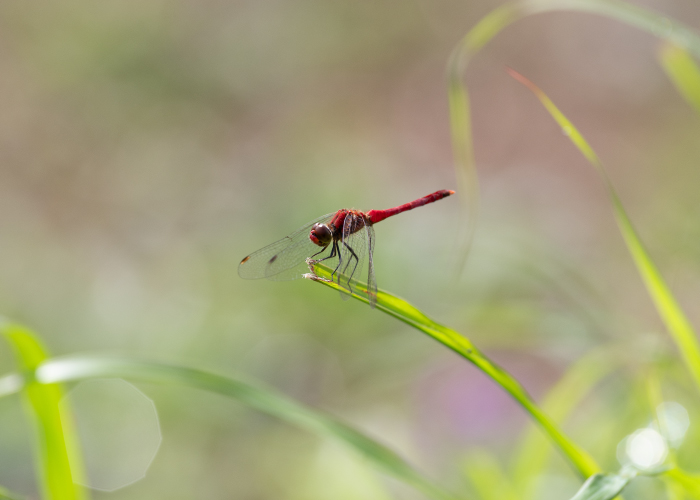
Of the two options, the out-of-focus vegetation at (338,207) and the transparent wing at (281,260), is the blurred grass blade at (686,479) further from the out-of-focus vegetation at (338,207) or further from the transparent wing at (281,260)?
the transparent wing at (281,260)

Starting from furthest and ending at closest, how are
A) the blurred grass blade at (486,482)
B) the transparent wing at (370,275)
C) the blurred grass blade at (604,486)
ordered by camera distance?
the blurred grass blade at (486,482) → the transparent wing at (370,275) → the blurred grass blade at (604,486)

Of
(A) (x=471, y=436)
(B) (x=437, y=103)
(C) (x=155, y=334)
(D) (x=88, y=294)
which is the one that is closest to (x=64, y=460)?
(A) (x=471, y=436)

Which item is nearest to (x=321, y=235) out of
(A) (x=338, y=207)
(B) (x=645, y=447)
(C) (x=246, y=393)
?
(C) (x=246, y=393)

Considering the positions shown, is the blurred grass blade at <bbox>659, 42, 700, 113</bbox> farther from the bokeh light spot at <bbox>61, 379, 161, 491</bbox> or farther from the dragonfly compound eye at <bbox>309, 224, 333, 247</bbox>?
the bokeh light spot at <bbox>61, 379, 161, 491</bbox>

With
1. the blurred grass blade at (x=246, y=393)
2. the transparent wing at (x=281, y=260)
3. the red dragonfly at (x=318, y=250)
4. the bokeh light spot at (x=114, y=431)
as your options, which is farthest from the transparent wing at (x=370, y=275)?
the bokeh light spot at (x=114, y=431)

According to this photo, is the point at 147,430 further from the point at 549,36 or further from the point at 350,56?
the point at 549,36

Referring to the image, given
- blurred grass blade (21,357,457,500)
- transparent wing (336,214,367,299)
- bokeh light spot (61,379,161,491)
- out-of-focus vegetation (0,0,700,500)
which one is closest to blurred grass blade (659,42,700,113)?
out-of-focus vegetation (0,0,700,500)
